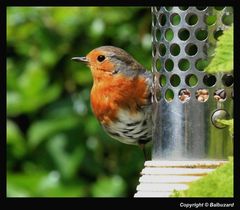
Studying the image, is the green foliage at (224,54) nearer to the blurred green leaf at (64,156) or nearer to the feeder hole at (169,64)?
the feeder hole at (169,64)

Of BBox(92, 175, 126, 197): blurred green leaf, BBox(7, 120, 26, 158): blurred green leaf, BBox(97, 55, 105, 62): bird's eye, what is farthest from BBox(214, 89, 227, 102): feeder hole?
BBox(7, 120, 26, 158): blurred green leaf

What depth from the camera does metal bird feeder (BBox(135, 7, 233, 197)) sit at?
8.32 feet

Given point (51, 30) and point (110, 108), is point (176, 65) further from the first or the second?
point (51, 30)

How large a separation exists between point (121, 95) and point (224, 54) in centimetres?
185

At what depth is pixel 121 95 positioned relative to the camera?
3.20 meters

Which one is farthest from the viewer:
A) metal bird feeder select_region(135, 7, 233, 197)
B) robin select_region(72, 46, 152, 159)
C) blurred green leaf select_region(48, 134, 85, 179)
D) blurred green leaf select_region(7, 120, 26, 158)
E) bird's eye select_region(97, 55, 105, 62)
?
blurred green leaf select_region(7, 120, 26, 158)

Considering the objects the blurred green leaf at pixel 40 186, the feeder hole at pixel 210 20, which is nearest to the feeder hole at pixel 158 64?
the feeder hole at pixel 210 20

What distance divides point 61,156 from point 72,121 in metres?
0.26

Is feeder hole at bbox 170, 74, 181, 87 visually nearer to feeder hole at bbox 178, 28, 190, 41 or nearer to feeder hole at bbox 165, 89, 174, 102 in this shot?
feeder hole at bbox 165, 89, 174, 102

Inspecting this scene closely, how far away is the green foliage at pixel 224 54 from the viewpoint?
1339 millimetres

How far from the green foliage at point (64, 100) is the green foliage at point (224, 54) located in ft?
12.5

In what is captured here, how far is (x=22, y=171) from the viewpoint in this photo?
539cm

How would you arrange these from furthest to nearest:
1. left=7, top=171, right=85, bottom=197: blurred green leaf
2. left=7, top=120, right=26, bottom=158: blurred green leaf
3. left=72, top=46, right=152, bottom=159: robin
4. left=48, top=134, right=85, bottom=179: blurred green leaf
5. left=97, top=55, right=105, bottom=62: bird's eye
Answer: left=7, top=120, right=26, bottom=158: blurred green leaf, left=48, top=134, right=85, bottom=179: blurred green leaf, left=7, top=171, right=85, bottom=197: blurred green leaf, left=97, top=55, right=105, bottom=62: bird's eye, left=72, top=46, right=152, bottom=159: robin

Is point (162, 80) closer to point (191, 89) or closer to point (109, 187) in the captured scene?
point (191, 89)
